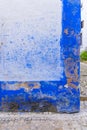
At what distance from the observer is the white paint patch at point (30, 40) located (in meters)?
7.50

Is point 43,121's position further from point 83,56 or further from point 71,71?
point 83,56

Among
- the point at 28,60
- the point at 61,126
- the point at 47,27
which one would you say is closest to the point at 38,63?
the point at 28,60

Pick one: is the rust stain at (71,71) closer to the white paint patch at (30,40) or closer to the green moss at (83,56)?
the white paint patch at (30,40)

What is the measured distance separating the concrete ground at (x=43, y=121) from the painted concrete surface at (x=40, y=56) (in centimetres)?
18

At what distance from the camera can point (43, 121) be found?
7.31m

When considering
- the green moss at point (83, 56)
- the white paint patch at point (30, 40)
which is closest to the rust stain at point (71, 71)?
the white paint patch at point (30, 40)

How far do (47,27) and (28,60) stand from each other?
70 cm

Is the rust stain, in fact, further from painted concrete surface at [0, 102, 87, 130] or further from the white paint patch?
painted concrete surface at [0, 102, 87, 130]

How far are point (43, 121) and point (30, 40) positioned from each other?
1.47 meters

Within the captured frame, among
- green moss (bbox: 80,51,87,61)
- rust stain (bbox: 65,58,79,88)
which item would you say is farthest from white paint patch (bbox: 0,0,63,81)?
green moss (bbox: 80,51,87,61)

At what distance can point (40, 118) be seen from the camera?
7.46 m

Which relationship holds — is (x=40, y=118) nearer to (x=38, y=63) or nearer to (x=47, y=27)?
(x=38, y=63)

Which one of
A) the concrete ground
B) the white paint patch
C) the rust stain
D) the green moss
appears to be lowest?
the green moss

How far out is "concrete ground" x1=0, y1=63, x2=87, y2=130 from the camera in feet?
22.9
